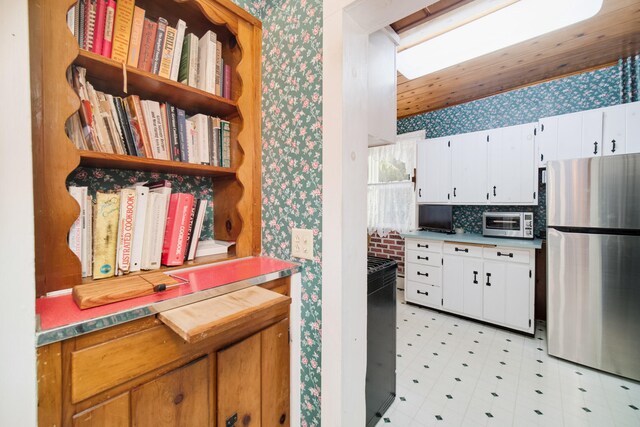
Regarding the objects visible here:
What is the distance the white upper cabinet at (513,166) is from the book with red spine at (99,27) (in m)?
3.39

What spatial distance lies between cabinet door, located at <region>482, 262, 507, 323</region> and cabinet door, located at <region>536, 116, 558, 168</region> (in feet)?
3.79

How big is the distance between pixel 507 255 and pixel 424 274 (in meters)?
0.91

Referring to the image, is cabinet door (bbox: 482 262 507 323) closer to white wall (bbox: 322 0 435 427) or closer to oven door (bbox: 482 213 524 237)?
oven door (bbox: 482 213 524 237)

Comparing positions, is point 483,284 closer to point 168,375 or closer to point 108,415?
point 168,375

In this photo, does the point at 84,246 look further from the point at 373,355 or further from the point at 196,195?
the point at 373,355

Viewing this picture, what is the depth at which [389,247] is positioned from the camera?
13.2 ft

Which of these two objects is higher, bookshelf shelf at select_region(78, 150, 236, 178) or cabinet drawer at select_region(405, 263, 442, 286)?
bookshelf shelf at select_region(78, 150, 236, 178)

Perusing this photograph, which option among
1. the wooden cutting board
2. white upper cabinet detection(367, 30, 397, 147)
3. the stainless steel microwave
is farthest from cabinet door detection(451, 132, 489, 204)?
the wooden cutting board

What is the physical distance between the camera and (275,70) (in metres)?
1.17

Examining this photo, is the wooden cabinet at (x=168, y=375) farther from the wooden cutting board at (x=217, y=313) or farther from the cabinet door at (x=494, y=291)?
the cabinet door at (x=494, y=291)

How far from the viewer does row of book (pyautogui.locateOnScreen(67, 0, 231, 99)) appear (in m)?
0.86

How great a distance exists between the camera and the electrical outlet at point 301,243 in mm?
1027

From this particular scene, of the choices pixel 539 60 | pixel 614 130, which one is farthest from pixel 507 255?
pixel 539 60

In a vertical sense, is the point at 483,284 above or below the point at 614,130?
below
